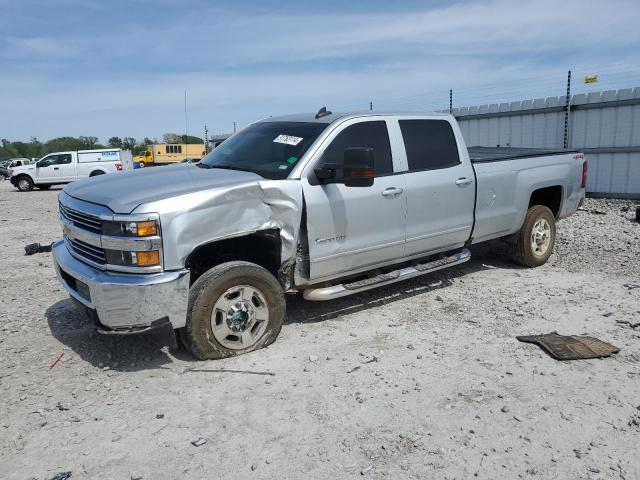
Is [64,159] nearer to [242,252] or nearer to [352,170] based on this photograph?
[242,252]

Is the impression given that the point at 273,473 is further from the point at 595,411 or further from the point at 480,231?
the point at 480,231

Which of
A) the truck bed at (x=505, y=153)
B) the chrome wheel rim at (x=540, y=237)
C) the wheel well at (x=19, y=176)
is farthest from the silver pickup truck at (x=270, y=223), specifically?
the wheel well at (x=19, y=176)

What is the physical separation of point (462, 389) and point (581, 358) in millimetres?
1138

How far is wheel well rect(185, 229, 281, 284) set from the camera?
423cm

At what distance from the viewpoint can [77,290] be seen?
418cm

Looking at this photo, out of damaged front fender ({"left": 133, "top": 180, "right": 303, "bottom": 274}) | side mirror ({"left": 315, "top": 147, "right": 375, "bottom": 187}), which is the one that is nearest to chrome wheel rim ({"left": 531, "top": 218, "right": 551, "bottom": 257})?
side mirror ({"left": 315, "top": 147, "right": 375, "bottom": 187})

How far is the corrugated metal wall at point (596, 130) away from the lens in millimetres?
11633

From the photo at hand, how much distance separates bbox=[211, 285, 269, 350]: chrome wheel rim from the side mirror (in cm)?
112

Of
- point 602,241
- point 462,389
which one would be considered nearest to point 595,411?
point 462,389

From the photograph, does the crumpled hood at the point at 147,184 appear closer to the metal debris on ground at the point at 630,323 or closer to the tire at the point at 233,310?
the tire at the point at 233,310

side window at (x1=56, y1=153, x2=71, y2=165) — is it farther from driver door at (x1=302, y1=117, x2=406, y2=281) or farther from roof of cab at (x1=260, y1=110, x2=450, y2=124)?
driver door at (x1=302, y1=117, x2=406, y2=281)

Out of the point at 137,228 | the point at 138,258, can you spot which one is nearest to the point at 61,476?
the point at 138,258

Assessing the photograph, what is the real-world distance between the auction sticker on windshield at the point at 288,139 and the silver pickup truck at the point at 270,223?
13 millimetres

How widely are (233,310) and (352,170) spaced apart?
4.76 ft
